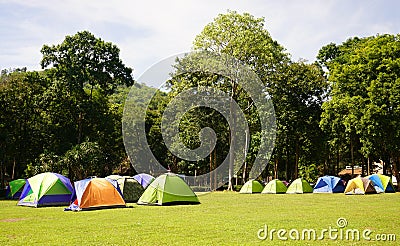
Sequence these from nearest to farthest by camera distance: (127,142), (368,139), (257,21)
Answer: (368,139)
(257,21)
(127,142)

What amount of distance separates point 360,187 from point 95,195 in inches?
683

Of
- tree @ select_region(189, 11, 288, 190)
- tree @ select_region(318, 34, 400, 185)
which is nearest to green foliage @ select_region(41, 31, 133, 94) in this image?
tree @ select_region(189, 11, 288, 190)

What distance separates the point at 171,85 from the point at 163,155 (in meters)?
11.7

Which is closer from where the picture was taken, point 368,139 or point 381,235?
point 381,235

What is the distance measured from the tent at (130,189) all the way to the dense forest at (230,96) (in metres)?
7.78

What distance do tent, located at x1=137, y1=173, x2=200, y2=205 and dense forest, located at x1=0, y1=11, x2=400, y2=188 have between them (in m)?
9.68

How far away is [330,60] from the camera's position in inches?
1731

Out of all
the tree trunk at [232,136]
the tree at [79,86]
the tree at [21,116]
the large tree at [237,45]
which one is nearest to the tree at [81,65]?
the tree at [79,86]

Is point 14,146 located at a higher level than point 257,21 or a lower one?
lower

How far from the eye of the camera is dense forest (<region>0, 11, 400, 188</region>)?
3042cm

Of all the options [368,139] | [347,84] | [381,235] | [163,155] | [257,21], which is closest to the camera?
[381,235]

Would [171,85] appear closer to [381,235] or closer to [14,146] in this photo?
[14,146]

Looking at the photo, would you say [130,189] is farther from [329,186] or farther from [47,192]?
[329,186]

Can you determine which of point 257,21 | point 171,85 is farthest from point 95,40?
point 257,21
